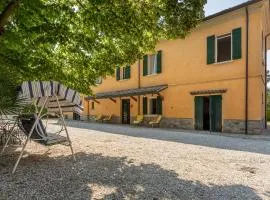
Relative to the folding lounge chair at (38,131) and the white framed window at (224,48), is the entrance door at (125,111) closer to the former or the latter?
the white framed window at (224,48)

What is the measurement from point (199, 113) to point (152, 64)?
19.1ft

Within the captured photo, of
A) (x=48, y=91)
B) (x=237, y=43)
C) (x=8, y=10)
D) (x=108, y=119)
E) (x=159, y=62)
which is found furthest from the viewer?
(x=108, y=119)

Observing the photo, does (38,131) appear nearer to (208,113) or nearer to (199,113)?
(199,113)

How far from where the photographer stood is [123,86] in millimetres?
23875

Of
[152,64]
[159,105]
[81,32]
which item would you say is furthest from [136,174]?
[152,64]

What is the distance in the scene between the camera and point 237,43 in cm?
1493

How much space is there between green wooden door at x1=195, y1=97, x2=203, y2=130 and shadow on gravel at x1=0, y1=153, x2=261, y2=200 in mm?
10653

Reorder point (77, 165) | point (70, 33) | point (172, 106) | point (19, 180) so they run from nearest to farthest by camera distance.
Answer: point (19, 180), point (77, 165), point (70, 33), point (172, 106)

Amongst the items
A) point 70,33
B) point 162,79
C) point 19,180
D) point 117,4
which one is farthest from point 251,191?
point 162,79

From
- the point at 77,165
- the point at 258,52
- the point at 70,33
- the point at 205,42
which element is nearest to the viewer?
the point at 77,165

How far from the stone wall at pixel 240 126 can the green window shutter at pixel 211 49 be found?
342 centimetres

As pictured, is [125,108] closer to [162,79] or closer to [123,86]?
[123,86]

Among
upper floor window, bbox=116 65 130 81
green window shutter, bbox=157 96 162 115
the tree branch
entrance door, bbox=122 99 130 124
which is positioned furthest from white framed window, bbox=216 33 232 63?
the tree branch

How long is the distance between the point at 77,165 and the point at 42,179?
50.4 inches
